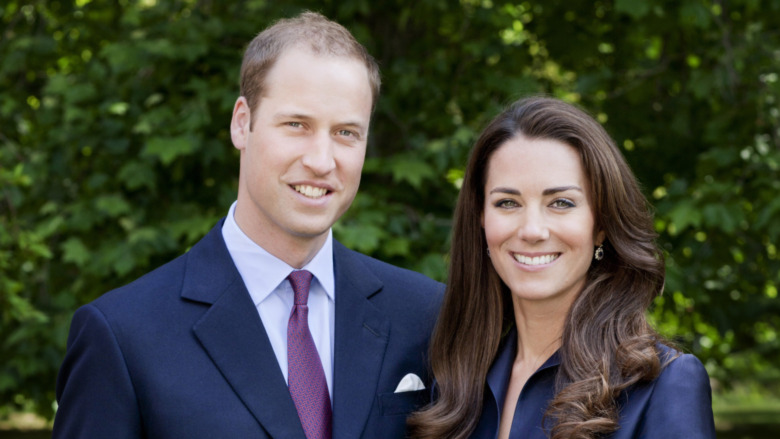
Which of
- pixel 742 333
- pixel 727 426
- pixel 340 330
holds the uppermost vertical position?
pixel 340 330

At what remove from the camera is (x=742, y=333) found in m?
6.51

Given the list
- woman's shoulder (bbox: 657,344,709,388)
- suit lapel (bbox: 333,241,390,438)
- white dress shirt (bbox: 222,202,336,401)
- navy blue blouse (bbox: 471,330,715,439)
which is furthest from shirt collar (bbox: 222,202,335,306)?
woman's shoulder (bbox: 657,344,709,388)

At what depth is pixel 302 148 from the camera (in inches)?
109

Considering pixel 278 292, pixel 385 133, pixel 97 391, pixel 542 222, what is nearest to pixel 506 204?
pixel 542 222

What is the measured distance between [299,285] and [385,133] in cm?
350

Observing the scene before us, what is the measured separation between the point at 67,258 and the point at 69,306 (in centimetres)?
48

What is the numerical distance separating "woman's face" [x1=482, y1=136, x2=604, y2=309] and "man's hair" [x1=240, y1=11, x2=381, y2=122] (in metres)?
0.56

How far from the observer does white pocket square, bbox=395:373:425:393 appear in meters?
2.94

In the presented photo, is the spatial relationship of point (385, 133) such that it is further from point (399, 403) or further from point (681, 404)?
point (681, 404)

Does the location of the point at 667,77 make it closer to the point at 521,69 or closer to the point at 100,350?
the point at 521,69

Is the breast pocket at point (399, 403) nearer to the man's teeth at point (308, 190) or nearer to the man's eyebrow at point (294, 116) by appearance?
the man's teeth at point (308, 190)

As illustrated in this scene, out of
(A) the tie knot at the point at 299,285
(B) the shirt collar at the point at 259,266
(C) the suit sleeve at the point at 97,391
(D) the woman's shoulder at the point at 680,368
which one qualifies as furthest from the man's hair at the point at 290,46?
(D) the woman's shoulder at the point at 680,368

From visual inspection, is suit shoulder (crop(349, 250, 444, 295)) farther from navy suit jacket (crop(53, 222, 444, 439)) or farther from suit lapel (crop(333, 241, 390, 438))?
navy suit jacket (crop(53, 222, 444, 439))

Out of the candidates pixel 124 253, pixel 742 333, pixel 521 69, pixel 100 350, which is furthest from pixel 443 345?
pixel 742 333
